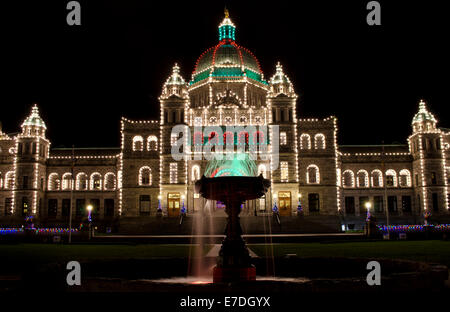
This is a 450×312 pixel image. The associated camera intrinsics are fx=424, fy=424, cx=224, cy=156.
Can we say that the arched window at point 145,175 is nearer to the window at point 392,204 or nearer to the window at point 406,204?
the window at point 392,204

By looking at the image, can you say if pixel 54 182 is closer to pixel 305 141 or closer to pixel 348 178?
pixel 305 141

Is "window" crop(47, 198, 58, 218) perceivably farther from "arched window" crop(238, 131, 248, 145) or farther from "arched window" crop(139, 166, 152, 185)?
"arched window" crop(238, 131, 248, 145)

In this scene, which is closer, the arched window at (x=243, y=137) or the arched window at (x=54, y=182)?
the arched window at (x=243, y=137)

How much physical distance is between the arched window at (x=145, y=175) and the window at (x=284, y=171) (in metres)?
18.4

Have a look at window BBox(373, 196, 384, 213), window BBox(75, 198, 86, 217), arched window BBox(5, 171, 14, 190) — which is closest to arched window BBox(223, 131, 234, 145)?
window BBox(373, 196, 384, 213)

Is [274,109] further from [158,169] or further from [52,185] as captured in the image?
[52,185]

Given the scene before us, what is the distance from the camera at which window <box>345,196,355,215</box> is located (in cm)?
6388

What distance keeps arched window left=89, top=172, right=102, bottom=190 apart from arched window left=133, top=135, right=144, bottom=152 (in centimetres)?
945

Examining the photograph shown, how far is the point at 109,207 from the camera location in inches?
2579

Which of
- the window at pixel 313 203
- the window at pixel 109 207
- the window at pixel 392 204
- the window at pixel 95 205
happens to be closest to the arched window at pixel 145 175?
the window at pixel 109 207

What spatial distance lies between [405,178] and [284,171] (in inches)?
845

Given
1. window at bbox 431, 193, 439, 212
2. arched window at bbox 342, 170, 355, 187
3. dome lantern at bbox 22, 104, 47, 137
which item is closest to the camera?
window at bbox 431, 193, 439, 212

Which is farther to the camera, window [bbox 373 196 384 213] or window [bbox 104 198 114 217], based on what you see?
window [bbox 104 198 114 217]

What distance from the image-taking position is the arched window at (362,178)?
64.1m
